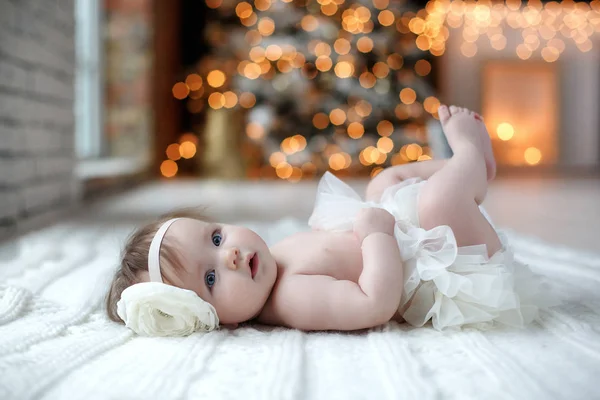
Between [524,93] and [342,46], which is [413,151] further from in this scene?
[524,93]

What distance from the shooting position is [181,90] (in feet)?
18.0

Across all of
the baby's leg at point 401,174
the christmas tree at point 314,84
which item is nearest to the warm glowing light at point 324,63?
the christmas tree at point 314,84

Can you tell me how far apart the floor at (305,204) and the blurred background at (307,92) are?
0.04 m

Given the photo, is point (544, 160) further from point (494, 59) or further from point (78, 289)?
point (78, 289)

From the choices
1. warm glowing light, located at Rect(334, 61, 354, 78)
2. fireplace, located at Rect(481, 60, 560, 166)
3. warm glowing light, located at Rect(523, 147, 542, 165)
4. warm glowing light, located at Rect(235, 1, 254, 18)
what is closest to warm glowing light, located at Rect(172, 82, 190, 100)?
warm glowing light, located at Rect(235, 1, 254, 18)

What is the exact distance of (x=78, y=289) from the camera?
4.19 ft

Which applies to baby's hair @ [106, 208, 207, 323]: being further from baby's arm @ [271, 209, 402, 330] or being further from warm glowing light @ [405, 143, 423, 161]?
warm glowing light @ [405, 143, 423, 161]

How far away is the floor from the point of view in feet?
7.59

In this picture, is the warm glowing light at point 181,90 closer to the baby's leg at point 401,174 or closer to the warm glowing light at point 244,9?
the warm glowing light at point 244,9

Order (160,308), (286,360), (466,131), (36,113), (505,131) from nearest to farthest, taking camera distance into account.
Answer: (286,360)
(160,308)
(466,131)
(36,113)
(505,131)

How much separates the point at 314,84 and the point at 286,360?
4.77 metres

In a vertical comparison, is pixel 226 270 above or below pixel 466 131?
below

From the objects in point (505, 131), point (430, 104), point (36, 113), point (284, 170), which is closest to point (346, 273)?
point (36, 113)

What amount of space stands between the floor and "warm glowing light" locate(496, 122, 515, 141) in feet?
5.54
